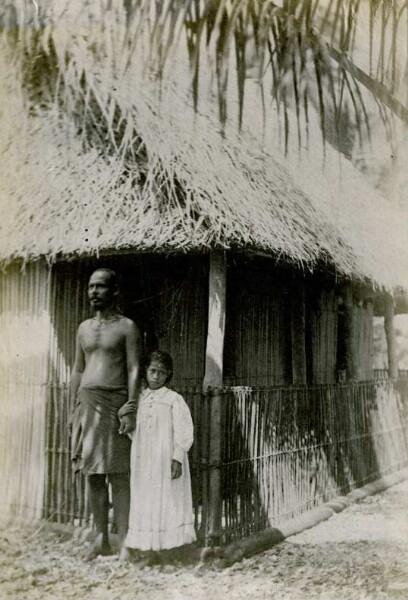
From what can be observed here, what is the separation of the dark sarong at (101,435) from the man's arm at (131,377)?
11 cm

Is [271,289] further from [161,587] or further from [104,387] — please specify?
[161,587]

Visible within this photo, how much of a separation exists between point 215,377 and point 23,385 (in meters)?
1.96

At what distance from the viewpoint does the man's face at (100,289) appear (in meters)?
5.53

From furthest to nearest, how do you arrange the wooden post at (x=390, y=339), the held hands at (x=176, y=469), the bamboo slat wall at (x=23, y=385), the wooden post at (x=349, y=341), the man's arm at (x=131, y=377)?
the wooden post at (x=390, y=339), the wooden post at (x=349, y=341), the bamboo slat wall at (x=23, y=385), the man's arm at (x=131, y=377), the held hands at (x=176, y=469)

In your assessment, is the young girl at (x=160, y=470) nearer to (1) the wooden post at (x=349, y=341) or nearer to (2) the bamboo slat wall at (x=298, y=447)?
(2) the bamboo slat wall at (x=298, y=447)

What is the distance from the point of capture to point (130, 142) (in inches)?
240

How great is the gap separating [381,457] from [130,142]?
563 cm

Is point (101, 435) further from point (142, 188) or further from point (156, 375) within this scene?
point (142, 188)

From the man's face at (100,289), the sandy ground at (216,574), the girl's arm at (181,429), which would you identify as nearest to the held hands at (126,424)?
the girl's arm at (181,429)

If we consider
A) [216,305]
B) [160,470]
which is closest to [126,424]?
[160,470]

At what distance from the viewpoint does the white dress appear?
5.34 metres

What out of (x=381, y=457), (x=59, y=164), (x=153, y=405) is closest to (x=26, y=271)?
(x=59, y=164)

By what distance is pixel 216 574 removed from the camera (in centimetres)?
530

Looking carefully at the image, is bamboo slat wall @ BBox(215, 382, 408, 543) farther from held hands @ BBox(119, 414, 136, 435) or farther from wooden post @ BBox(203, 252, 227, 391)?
held hands @ BBox(119, 414, 136, 435)
